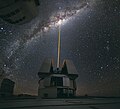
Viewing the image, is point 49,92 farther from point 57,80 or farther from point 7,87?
point 7,87

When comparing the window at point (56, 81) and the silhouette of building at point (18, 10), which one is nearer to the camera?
the silhouette of building at point (18, 10)

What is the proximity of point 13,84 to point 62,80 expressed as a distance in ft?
73.3

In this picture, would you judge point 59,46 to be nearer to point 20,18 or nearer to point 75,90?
point 75,90

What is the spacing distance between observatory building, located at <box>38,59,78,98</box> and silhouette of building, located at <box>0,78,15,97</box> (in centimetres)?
1204

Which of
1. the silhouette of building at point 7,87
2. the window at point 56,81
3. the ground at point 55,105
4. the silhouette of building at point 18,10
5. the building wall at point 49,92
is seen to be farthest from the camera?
the silhouette of building at point 7,87

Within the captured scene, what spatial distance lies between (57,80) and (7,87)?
64.3 feet

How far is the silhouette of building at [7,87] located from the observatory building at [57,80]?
12.0 meters

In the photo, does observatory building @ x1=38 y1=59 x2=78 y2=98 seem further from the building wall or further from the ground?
the ground

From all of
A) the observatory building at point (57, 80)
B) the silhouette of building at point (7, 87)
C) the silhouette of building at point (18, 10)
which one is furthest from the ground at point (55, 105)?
the silhouette of building at point (7, 87)

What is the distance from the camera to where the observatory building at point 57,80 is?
44.9 m

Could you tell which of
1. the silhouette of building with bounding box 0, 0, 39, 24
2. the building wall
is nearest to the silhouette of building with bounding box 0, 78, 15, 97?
the building wall

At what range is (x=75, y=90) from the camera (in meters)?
50.6

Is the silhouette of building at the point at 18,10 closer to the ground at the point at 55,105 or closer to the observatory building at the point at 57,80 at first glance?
the ground at the point at 55,105

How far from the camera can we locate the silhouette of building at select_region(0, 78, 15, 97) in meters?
53.8
